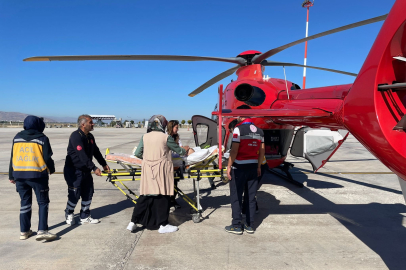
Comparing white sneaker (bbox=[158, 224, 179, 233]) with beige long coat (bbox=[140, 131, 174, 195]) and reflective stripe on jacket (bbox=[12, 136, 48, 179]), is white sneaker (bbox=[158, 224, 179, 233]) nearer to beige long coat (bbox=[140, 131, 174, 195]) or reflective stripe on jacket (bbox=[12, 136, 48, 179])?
beige long coat (bbox=[140, 131, 174, 195])

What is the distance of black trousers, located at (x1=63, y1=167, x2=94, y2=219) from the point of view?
3811mm

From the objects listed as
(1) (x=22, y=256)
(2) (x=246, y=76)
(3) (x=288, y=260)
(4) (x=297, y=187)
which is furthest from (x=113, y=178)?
(4) (x=297, y=187)

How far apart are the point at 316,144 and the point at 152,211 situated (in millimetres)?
4632

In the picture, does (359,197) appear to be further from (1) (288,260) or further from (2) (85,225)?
(2) (85,225)

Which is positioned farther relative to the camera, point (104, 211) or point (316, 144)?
point (316, 144)

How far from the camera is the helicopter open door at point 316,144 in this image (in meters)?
6.33

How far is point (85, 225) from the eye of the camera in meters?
3.90

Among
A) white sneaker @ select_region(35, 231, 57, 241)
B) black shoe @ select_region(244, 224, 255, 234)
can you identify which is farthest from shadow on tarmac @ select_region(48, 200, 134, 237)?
black shoe @ select_region(244, 224, 255, 234)

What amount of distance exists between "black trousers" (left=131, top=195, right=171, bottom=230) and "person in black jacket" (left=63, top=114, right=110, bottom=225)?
30.1 inches

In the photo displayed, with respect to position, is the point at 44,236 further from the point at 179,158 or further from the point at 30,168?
the point at 179,158

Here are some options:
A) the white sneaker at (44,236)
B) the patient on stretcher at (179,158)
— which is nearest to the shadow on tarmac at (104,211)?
the white sneaker at (44,236)

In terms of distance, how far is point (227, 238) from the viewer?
138 inches

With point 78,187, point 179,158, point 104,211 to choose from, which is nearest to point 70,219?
point 78,187

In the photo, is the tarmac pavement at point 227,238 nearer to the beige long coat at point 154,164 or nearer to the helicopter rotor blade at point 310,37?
the beige long coat at point 154,164
